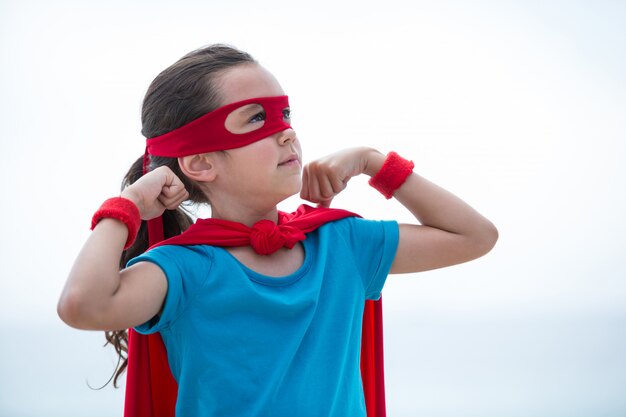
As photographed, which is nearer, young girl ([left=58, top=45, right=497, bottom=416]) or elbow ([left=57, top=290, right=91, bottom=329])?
elbow ([left=57, top=290, right=91, bottom=329])

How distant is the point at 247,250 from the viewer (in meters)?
1.48

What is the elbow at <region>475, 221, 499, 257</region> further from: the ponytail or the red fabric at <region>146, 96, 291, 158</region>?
the ponytail

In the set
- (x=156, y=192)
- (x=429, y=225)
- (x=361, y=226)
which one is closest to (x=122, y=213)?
(x=156, y=192)

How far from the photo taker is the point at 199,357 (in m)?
1.38

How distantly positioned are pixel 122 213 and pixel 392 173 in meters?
0.57

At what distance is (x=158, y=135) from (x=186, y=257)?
30 centimetres

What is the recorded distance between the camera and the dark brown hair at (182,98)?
1.48m

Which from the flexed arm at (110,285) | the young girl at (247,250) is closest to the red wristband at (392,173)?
the young girl at (247,250)

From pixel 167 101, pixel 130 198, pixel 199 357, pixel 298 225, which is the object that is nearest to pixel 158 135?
pixel 167 101

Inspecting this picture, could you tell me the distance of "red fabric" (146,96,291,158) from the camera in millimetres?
1451

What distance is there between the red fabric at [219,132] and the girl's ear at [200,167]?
2 cm

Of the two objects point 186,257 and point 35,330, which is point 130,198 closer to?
point 186,257

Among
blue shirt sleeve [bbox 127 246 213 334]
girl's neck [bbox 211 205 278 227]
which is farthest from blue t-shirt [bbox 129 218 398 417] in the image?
girl's neck [bbox 211 205 278 227]

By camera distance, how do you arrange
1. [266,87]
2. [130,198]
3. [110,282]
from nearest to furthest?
1. [110,282]
2. [130,198]
3. [266,87]
